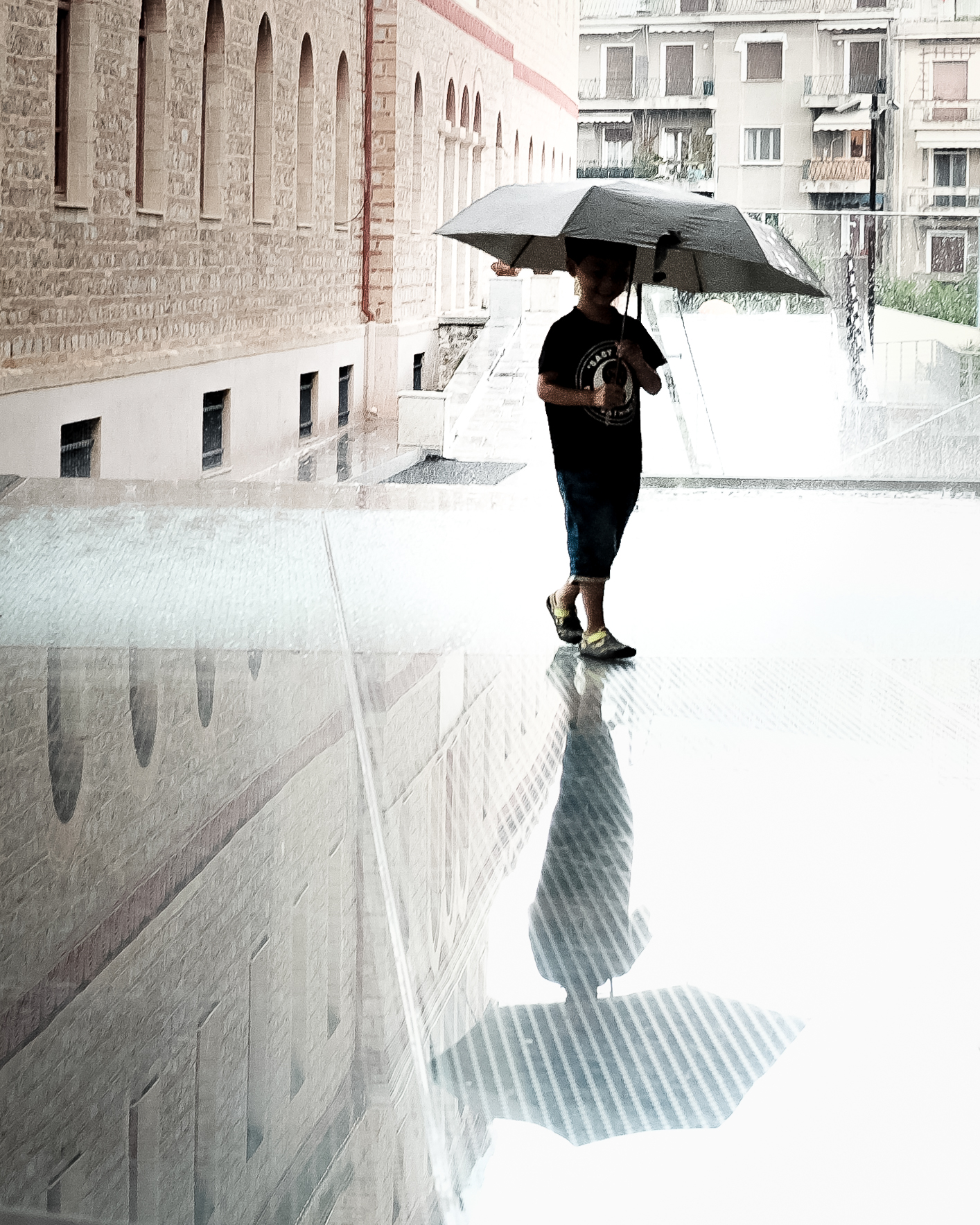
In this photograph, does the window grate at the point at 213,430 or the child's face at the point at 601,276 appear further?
the window grate at the point at 213,430

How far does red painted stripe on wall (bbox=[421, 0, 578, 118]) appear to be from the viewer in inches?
1072

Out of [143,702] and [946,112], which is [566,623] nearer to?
[143,702]

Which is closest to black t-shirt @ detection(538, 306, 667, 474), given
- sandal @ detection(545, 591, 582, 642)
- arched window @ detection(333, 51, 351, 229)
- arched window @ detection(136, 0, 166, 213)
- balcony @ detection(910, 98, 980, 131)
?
sandal @ detection(545, 591, 582, 642)

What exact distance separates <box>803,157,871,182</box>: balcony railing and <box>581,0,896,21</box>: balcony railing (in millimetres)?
3661

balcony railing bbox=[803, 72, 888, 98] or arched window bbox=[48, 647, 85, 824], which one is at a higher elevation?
balcony railing bbox=[803, 72, 888, 98]

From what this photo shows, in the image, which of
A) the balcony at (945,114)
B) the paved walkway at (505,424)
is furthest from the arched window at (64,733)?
the balcony at (945,114)

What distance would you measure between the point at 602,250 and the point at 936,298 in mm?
9144

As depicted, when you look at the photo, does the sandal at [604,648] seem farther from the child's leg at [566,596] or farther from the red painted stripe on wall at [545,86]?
the red painted stripe on wall at [545,86]

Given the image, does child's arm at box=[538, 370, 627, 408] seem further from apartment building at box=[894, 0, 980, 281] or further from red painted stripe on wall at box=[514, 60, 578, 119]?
red painted stripe on wall at box=[514, 60, 578, 119]

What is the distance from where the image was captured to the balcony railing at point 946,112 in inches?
1165

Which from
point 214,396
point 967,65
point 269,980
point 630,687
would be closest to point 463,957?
point 269,980

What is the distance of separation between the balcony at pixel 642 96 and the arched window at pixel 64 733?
40297 mm

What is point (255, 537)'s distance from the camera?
10.3m

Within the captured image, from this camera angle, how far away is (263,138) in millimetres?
18828
